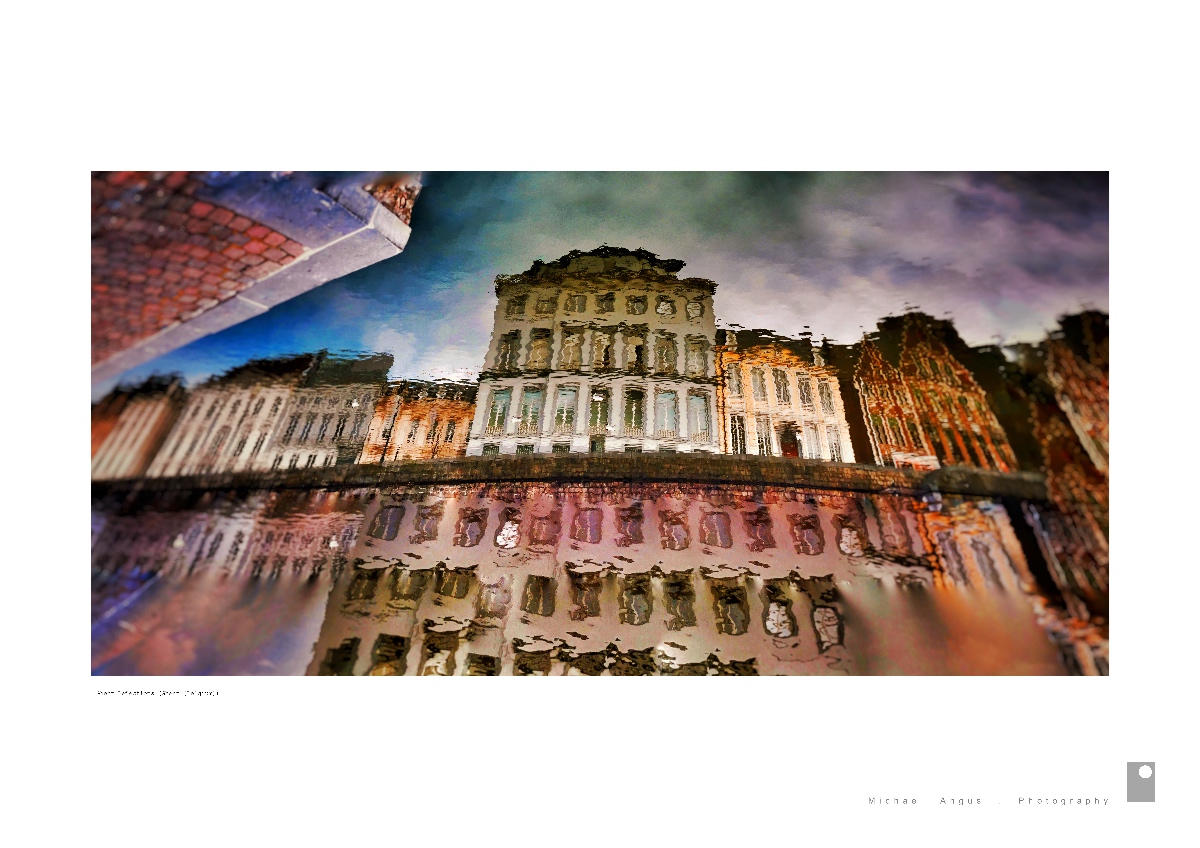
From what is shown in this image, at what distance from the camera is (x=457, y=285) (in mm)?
3180

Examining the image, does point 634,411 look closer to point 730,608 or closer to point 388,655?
point 730,608

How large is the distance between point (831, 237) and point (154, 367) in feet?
11.9

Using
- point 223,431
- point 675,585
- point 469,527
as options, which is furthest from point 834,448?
point 223,431

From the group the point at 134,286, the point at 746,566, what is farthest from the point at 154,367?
the point at 746,566

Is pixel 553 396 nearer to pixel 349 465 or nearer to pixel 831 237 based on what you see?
pixel 349 465

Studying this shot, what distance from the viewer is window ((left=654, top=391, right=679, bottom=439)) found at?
3137 millimetres

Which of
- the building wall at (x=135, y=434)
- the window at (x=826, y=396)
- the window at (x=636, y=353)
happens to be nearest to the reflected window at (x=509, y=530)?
the window at (x=636, y=353)

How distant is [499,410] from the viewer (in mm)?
3164

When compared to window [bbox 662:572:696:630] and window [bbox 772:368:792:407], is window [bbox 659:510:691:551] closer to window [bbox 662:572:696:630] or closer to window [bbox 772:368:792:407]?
→ window [bbox 662:572:696:630]

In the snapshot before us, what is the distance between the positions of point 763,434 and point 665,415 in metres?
0.52

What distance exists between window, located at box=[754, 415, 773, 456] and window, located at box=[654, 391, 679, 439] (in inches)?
16.7

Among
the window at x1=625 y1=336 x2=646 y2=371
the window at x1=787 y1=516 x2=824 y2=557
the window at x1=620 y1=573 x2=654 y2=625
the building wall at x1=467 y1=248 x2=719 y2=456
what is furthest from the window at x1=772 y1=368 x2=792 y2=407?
the window at x1=620 y1=573 x2=654 y2=625

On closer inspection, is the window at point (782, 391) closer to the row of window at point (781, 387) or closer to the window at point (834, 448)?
the row of window at point (781, 387)

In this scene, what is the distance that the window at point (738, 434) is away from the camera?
3148 millimetres
